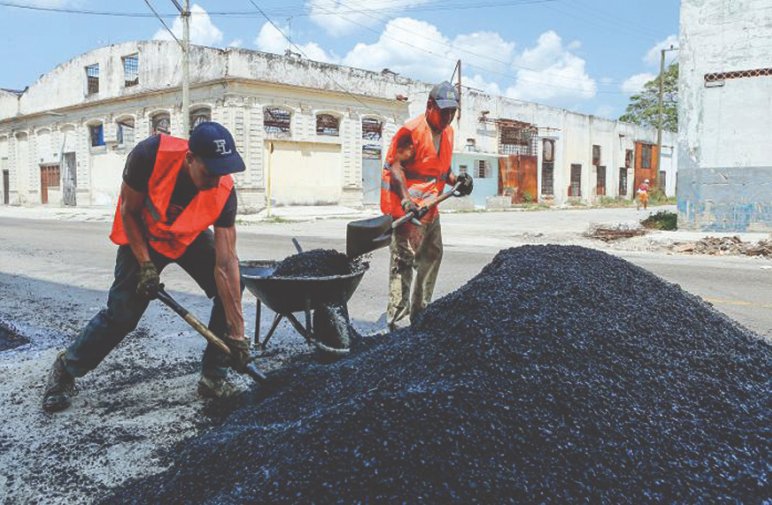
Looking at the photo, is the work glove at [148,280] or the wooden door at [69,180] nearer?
the work glove at [148,280]

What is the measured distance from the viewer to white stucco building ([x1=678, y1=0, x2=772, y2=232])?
39.3 feet

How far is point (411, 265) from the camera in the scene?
4.01 metres

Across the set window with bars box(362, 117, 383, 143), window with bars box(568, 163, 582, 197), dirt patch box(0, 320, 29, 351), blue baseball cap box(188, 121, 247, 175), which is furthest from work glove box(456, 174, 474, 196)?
window with bars box(568, 163, 582, 197)

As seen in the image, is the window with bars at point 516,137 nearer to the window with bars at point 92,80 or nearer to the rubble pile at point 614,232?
the rubble pile at point 614,232

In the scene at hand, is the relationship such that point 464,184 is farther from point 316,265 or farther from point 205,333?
point 205,333

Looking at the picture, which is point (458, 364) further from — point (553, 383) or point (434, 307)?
point (434, 307)

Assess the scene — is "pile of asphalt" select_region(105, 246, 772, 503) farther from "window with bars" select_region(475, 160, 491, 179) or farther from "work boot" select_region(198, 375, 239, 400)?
"window with bars" select_region(475, 160, 491, 179)

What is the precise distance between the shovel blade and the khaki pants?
0.23 metres

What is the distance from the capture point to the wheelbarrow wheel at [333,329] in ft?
11.2

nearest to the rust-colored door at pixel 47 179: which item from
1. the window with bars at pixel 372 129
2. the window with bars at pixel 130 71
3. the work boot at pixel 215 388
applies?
the window with bars at pixel 130 71

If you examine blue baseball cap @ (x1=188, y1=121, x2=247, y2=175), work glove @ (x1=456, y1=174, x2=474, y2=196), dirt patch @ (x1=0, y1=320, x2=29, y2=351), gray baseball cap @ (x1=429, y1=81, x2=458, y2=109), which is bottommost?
dirt patch @ (x1=0, y1=320, x2=29, y2=351)

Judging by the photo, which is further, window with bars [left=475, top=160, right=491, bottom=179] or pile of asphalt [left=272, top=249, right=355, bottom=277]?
window with bars [left=475, top=160, right=491, bottom=179]

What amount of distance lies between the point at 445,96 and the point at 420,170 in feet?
1.65

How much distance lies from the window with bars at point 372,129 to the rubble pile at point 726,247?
16.7 metres
